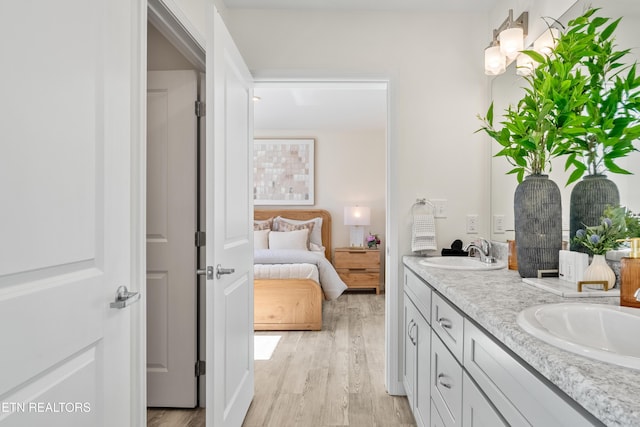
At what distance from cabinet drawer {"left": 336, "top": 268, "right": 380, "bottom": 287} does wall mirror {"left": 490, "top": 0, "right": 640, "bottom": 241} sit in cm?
313

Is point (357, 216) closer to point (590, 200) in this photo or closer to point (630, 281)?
point (590, 200)

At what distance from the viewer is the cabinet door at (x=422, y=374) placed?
171 centimetres

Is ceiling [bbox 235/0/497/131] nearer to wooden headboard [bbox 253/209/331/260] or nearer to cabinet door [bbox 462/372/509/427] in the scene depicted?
wooden headboard [bbox 253/209/331/260]

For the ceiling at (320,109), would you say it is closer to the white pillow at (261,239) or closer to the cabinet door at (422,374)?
the white pillow at (261,239)

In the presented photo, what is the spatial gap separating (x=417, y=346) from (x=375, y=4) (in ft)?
6.89

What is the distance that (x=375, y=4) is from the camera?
7.69 feet

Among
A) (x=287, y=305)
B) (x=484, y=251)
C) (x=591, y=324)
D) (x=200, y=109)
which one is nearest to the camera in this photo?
(x=591, y=324)

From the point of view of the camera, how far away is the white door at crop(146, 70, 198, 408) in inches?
85.7

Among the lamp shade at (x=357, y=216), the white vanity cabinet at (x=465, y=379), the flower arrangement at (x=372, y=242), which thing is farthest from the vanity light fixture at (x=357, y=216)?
the white vanity cabinet at (x=465, y=379)

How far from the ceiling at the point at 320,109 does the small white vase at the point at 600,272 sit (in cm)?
246
